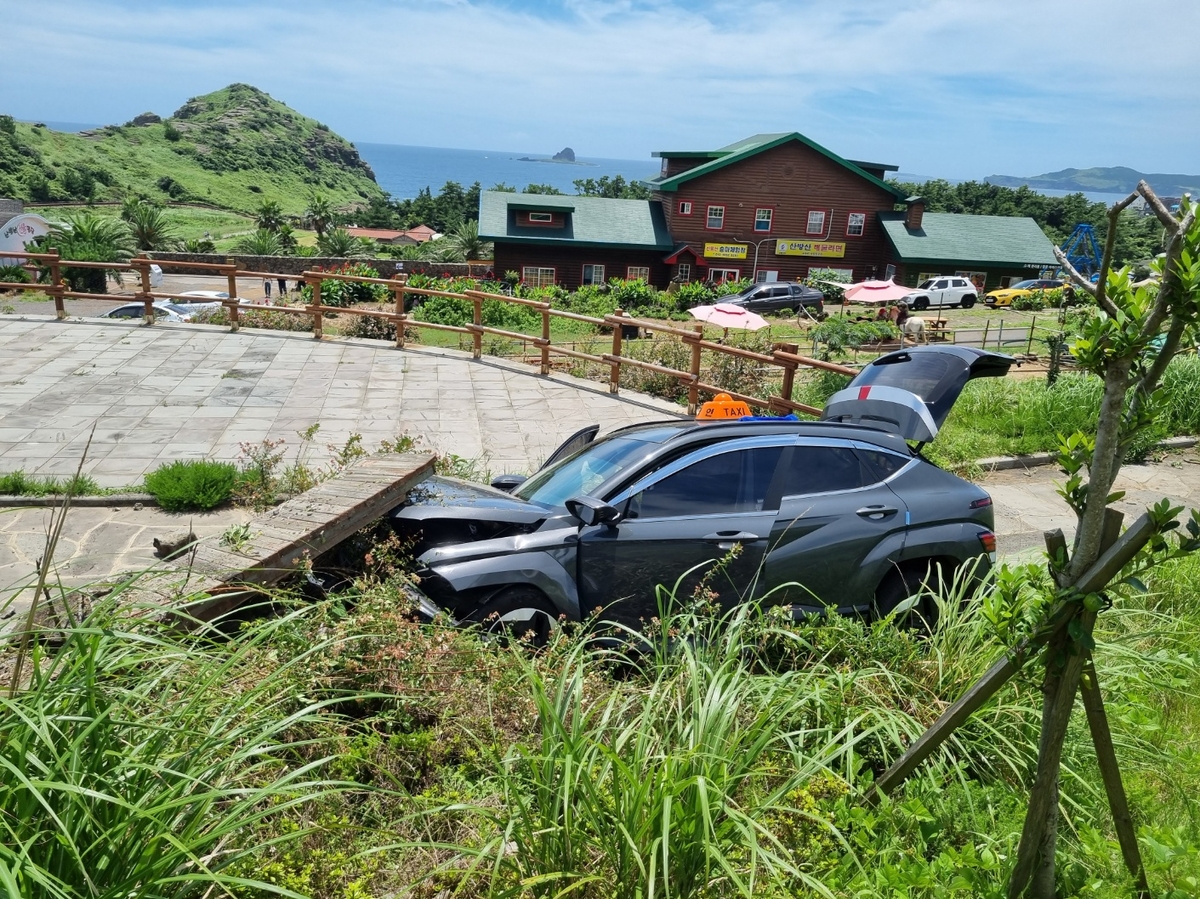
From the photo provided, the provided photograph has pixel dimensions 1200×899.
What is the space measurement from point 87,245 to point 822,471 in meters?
40.5

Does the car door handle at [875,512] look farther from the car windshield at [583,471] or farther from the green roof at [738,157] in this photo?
the green roof at [738,157]

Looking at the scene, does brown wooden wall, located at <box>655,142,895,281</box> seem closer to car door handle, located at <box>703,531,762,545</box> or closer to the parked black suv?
the parked black suv

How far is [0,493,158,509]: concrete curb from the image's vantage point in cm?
771

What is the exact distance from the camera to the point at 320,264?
41.4 meters

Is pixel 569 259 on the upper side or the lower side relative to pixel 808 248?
lower

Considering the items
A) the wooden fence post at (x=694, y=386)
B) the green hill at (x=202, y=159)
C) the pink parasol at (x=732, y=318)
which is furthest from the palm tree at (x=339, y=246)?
the green hill at (x=202, y=159)

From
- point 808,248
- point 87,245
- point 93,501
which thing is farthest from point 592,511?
point 808,248

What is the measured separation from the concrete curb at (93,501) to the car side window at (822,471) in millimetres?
5725

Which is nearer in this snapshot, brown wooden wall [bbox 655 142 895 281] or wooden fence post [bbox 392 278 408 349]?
wooden fence post [bbox 392 278 408 349]

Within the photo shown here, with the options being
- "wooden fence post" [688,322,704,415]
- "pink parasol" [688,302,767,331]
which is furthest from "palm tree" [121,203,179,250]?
"wooden fence post" [688,322,704,415]

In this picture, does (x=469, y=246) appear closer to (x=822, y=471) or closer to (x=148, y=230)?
(x=148, y=230)

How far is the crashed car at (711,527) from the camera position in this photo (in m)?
4.92

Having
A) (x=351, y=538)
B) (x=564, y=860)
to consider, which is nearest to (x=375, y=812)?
(x=564, y=860)

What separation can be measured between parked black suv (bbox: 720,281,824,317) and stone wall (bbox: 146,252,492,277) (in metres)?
13.4
